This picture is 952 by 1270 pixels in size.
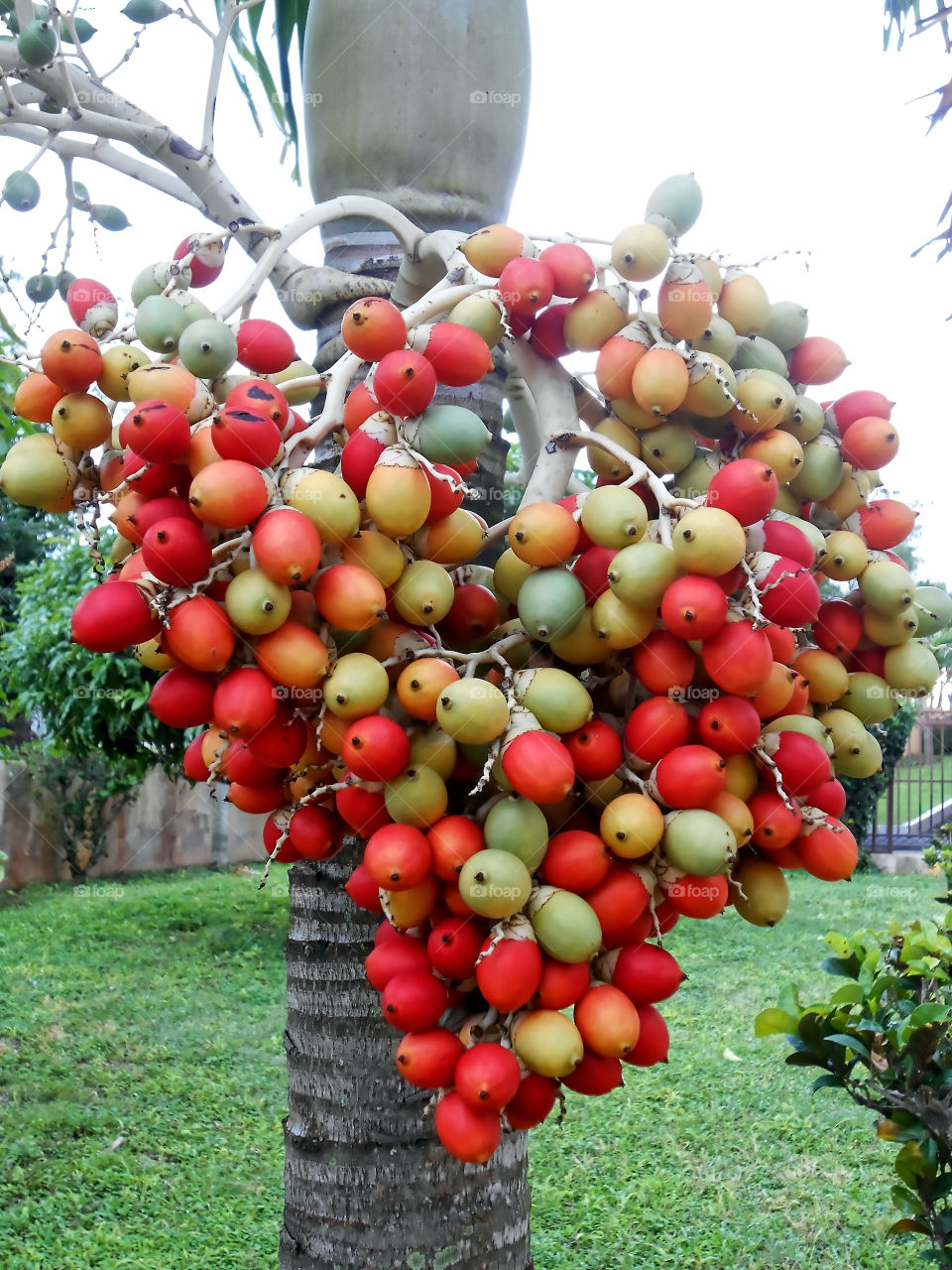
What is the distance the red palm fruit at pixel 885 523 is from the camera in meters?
1.17

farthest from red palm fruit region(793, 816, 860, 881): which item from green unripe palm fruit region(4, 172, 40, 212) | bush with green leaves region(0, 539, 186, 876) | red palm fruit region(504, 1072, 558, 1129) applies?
bush with green leaves region(0, 539, 186, 876)

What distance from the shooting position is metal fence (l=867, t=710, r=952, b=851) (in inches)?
454

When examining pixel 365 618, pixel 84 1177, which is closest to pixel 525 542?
pixel 365 618

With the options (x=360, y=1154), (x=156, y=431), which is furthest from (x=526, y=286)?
(x=360, y=1154)

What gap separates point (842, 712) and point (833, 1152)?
12.5ft

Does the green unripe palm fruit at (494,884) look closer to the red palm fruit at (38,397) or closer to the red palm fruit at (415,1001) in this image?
the red palm fruit at (415,1001)

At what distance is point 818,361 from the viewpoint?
1.20 m

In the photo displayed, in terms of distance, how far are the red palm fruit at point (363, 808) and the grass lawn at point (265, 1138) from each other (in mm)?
2953

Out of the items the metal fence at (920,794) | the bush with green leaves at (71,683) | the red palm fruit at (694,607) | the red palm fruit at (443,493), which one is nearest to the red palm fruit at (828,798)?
the red palm fruit at (694,607)

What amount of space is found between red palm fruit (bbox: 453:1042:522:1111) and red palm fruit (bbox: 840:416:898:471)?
0.70 meters

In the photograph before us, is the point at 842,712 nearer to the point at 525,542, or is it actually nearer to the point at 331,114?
the point at 525,542

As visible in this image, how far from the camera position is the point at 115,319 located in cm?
114

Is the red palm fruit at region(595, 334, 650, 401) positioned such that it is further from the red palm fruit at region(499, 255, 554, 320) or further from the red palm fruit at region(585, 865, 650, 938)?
the red palm fruit at region(585, 865, 650, 938)

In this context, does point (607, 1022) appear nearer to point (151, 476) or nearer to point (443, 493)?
point (443, 493)
